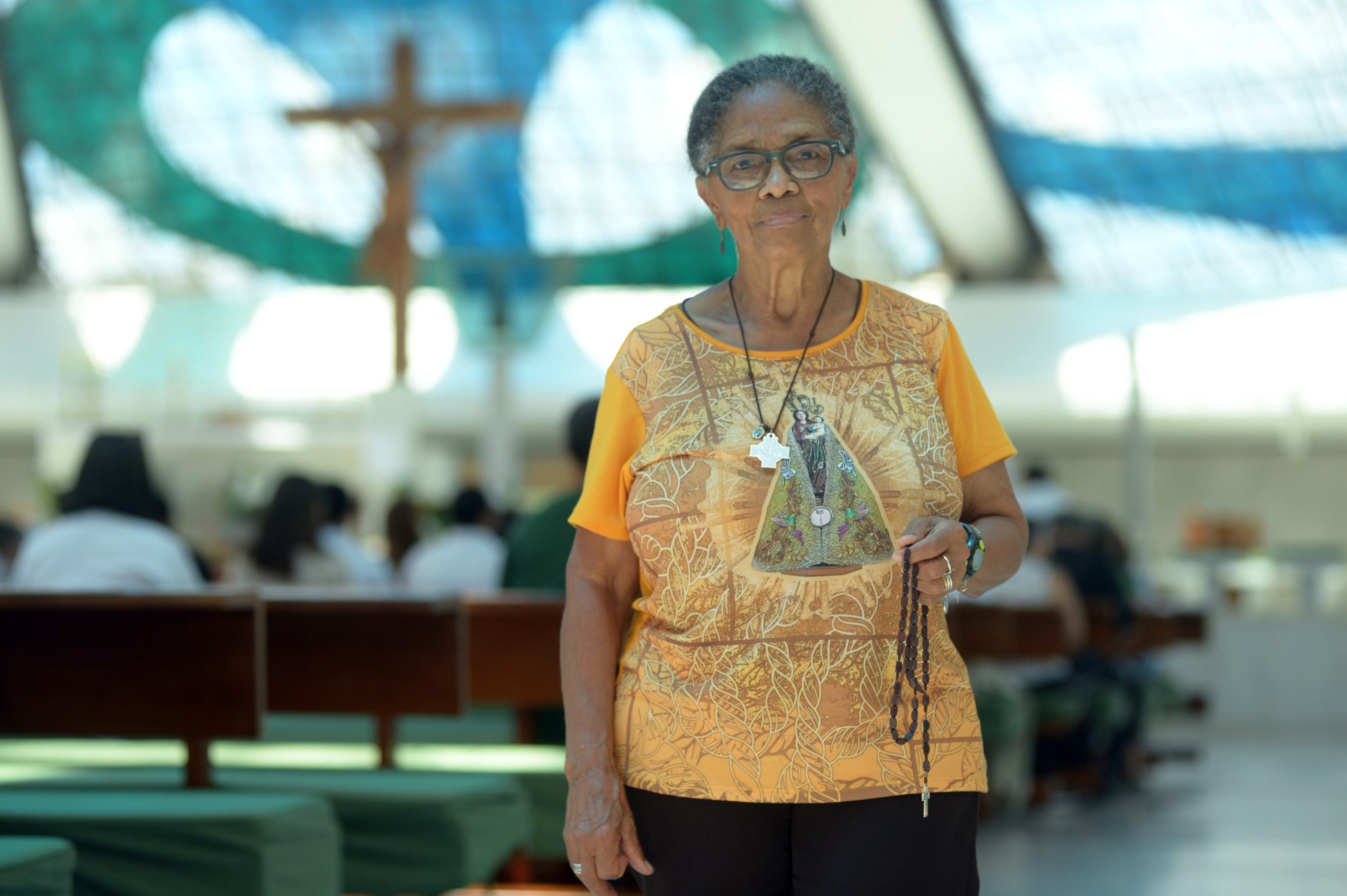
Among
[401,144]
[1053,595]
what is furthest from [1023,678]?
[401,144]

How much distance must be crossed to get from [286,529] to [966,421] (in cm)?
376

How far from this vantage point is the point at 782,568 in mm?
1525

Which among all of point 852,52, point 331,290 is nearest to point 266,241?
point 331,290

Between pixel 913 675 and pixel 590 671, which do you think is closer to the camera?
pixel 913 675

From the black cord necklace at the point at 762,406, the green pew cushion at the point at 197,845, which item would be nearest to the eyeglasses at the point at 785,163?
the black cord necklace at the point at 762,406

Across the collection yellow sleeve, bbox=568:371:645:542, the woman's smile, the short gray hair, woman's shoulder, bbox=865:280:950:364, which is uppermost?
the short gray hair

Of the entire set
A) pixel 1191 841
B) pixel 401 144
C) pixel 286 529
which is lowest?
pixel 1191 841

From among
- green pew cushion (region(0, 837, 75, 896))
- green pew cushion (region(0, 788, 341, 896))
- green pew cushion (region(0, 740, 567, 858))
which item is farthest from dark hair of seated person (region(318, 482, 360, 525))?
green pew cushion (region(0, 837, 75, 896))

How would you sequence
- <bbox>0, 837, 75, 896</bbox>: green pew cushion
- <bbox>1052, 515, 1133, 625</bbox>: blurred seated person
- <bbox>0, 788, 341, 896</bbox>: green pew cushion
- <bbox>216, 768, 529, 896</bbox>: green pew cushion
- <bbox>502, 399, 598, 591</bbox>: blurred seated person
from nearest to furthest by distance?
<bbox>0, 837, 75, 896</bbox>: green pew cushion < <bbox>0, 788, 341, 896</bbox>: green pew cushion < <bbox>216, 768, 529, 896</bbox>: green pew cushion < <bbox>502, 399, 598, 591</bbox>: blurred seated person < <bbox>1052, 515, 1133, 625</bbox>: blurred seated person

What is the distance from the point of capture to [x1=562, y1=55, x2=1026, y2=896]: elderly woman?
1524 mm

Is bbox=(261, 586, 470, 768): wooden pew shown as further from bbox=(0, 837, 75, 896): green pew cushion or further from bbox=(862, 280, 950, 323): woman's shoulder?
bbox=(862, 280, 950, 323): woman's shoulder

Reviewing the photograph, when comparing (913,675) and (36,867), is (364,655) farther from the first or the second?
(913,675)

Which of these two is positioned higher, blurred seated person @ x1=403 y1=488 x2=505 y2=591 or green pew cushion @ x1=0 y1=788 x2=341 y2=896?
blurred seated person @ x1=403 y1=488 x2=505 y2=591

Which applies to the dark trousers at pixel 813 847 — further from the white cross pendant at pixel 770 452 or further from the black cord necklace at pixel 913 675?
the white cross pendant at pixel 770 452
